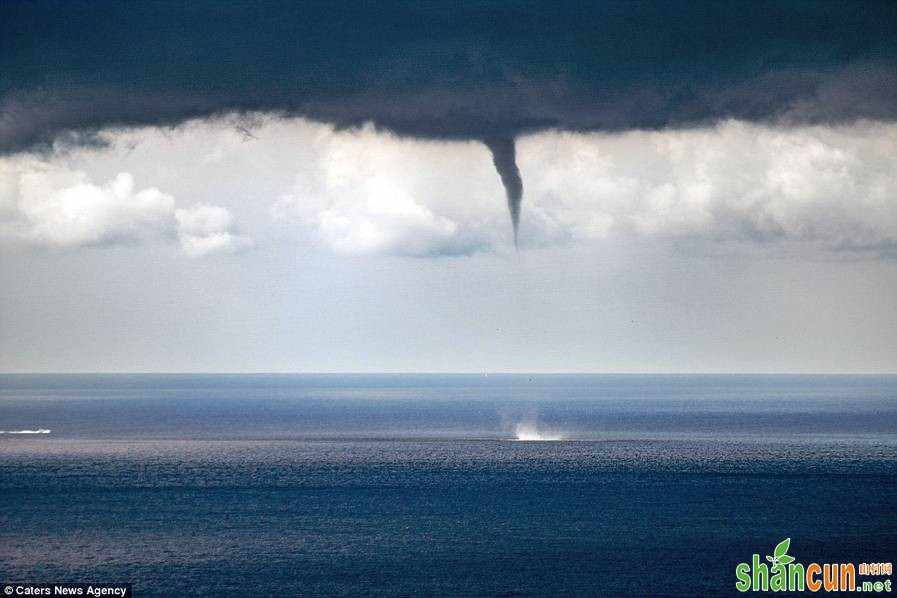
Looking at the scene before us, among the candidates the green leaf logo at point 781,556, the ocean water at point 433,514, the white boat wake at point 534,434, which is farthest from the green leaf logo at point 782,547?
the white boat wake at point 534,434

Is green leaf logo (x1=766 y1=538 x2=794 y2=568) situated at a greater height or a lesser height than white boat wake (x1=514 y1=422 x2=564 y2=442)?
lesser

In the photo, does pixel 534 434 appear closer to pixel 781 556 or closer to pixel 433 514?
pixel 433 514

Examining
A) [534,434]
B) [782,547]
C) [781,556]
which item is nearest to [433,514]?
[782,547]

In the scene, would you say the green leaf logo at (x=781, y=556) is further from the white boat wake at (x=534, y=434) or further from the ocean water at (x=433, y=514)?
the white boat wake at (x=534, y=434)

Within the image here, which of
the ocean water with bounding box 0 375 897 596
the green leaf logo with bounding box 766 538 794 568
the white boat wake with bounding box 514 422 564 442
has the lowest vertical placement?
the green leaf logo with bounding box 766 538 794 568

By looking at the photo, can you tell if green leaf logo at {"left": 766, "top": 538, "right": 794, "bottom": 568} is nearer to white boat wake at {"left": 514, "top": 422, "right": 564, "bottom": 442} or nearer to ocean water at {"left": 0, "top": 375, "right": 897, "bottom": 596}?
ocean water at {"left": 0, "top": 375, "right": 897, "bottom": 596}

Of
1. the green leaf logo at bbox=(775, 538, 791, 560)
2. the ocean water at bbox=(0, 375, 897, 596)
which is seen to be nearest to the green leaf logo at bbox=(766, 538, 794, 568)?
the green leaf logo at bbox=(775, 538, 791, 560)

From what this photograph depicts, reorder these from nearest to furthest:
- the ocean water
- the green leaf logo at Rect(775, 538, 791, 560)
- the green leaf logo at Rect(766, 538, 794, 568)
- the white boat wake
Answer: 1. the ocean water
2. the green leaf logo at Rect(766, 538, 794, 568)
3. the green leaf logo at Rect(775, 538, 791, 560)
4. the white boat wake

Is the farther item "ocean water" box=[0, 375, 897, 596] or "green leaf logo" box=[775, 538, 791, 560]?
"green leaf logo" box=[775, 538, 791, 560]

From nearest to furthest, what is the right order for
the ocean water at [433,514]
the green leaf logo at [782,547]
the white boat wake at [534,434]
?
the ocean water at [433,514]
the green leaf logo at [782,547]
the white boat wake at [534,434]

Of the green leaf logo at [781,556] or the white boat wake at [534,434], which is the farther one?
the white boat wake at [534,434]

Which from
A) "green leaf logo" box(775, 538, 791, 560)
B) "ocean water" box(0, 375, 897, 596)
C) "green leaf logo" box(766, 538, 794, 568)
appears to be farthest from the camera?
"green leaf logo" box(775, 538, 791, 560)

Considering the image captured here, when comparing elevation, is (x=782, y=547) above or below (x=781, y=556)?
above
